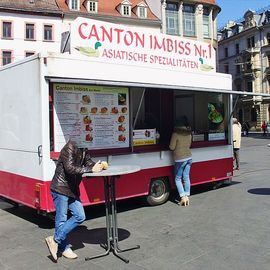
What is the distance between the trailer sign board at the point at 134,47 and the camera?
7328 mm

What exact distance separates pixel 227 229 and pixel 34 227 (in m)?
2.97

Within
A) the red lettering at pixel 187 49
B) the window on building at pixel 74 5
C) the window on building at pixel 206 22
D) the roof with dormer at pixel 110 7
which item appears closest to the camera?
the red lettering at pixel 187 49

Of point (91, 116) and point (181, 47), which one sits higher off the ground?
point (181, 47)

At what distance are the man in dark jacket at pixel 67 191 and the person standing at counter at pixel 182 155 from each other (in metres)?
3.27

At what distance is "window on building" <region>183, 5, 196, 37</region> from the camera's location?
52.6 metres

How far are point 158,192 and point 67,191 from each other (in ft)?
11.7

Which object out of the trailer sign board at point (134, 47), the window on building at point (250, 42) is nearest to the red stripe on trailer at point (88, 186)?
the trailer sign board at point (134, 47)

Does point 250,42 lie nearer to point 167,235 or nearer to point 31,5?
point 31,5

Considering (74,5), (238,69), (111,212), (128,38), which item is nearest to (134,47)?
(128,38)

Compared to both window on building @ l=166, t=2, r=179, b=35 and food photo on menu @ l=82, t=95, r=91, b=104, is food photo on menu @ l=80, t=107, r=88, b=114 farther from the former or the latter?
window on building @ l=166, t=2, r=179, b=35

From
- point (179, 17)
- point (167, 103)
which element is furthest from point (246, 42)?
point (167, 103)

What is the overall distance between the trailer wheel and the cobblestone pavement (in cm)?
18

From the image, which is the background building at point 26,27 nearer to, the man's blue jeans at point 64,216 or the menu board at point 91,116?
the menu board at point 91,116

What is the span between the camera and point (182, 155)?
8383 millimetres
